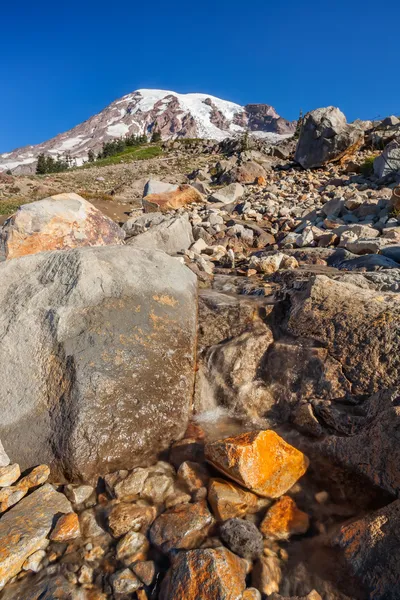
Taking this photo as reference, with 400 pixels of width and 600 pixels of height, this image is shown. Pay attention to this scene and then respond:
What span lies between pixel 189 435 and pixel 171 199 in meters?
14.6

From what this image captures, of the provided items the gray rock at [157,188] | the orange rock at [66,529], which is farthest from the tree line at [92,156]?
the orange rock at [66,529]

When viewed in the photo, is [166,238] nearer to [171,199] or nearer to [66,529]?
[66,529]

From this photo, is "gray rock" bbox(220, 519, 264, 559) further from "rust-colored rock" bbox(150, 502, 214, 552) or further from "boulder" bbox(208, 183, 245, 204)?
"boulder" bbox(208, 183, 245, 204)

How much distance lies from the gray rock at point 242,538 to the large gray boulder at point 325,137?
23402mm

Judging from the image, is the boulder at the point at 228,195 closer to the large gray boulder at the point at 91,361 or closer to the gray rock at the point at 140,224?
the gray rock at the point at 140,224

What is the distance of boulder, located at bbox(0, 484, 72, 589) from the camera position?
2369 mm

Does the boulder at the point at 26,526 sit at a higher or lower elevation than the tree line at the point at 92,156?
lower

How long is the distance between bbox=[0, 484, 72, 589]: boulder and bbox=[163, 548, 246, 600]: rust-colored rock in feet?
3.29

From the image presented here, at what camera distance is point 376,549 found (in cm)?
222

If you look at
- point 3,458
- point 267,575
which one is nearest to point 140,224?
point 3,458

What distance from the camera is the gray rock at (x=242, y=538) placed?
7.92 ft

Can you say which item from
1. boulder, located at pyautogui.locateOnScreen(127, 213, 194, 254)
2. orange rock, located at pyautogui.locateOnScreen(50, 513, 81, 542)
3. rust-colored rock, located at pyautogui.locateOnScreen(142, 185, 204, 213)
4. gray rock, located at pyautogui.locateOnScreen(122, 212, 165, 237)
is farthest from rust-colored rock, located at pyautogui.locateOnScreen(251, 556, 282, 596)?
rust-colored rock, located at pyautogui.locateOnScreen(142, 185, 204, 213)

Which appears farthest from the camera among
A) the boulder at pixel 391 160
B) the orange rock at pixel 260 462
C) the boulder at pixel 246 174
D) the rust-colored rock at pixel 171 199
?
the boulder at pixel 246 174

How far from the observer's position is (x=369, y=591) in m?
2.12
